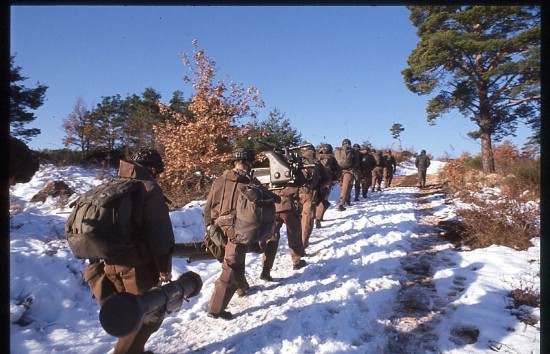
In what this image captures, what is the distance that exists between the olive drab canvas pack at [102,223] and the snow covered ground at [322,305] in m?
1.34

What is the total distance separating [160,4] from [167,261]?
6.71 feet

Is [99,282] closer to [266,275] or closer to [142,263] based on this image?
[142,263]

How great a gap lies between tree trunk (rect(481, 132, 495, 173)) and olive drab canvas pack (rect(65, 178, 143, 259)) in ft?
42.5

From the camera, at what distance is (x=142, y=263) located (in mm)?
2754

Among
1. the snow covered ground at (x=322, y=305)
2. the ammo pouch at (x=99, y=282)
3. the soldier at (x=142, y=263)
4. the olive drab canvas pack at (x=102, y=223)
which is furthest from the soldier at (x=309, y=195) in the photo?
the olive drab canvas pack at (x=102, y=223)

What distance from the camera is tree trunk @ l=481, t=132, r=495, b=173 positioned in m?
12.3

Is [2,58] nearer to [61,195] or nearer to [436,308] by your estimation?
[436,308]

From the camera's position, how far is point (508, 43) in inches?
377

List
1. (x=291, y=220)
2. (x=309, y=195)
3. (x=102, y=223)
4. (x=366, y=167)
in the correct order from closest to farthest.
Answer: (x=102, y=223)
(x=291, y=220)
(x=309, y=195)
(x=366, y=167)

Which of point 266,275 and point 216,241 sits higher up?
point 216,241

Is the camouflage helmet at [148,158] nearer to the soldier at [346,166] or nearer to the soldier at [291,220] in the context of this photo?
the soldier at [291,220]

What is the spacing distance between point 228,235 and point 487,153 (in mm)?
12778

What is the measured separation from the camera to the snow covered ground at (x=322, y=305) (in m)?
3.15

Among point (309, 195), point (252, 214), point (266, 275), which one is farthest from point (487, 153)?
point (252, 214)
